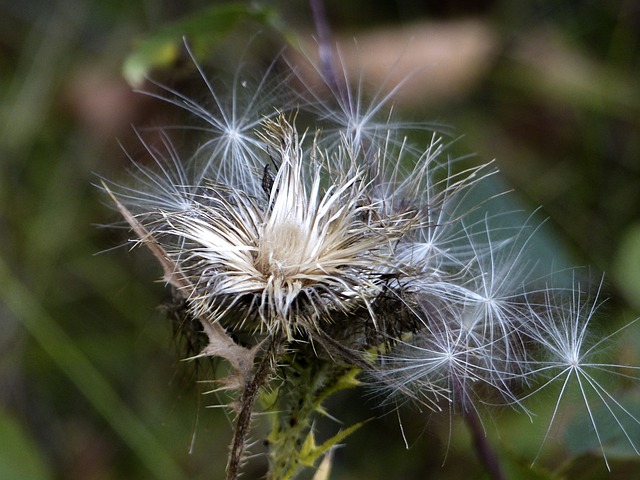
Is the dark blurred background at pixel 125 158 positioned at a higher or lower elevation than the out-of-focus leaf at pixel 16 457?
higher

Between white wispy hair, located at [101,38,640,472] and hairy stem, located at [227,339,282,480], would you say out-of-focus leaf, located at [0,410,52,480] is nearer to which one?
white wispy hair, located at [101,38,640,472]

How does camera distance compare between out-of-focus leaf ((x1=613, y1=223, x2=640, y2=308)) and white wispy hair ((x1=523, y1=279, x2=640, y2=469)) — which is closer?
white wispy hair ((x1=523, y1=279, x2=640, y2=469))

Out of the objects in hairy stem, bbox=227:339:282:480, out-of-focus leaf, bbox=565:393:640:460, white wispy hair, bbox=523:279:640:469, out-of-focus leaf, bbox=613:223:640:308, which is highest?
out-of-focus leaf, bbox=613:223:640:308

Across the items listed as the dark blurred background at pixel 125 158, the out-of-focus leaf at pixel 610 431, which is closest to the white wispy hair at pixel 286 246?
the out-of-focus leaf at pixel 610 431

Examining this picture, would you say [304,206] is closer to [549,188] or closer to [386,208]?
[386,208]

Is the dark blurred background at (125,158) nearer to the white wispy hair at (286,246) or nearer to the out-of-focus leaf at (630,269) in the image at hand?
the out-of-focus leaf at (630,269)

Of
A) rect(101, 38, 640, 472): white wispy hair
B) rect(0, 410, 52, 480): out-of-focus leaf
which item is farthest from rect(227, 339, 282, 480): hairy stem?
rect(0, 410, 52, 480): out-of-focus leaf

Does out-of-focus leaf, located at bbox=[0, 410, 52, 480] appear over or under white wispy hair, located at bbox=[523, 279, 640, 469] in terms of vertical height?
under

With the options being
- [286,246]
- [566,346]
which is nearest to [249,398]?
[286,246]
